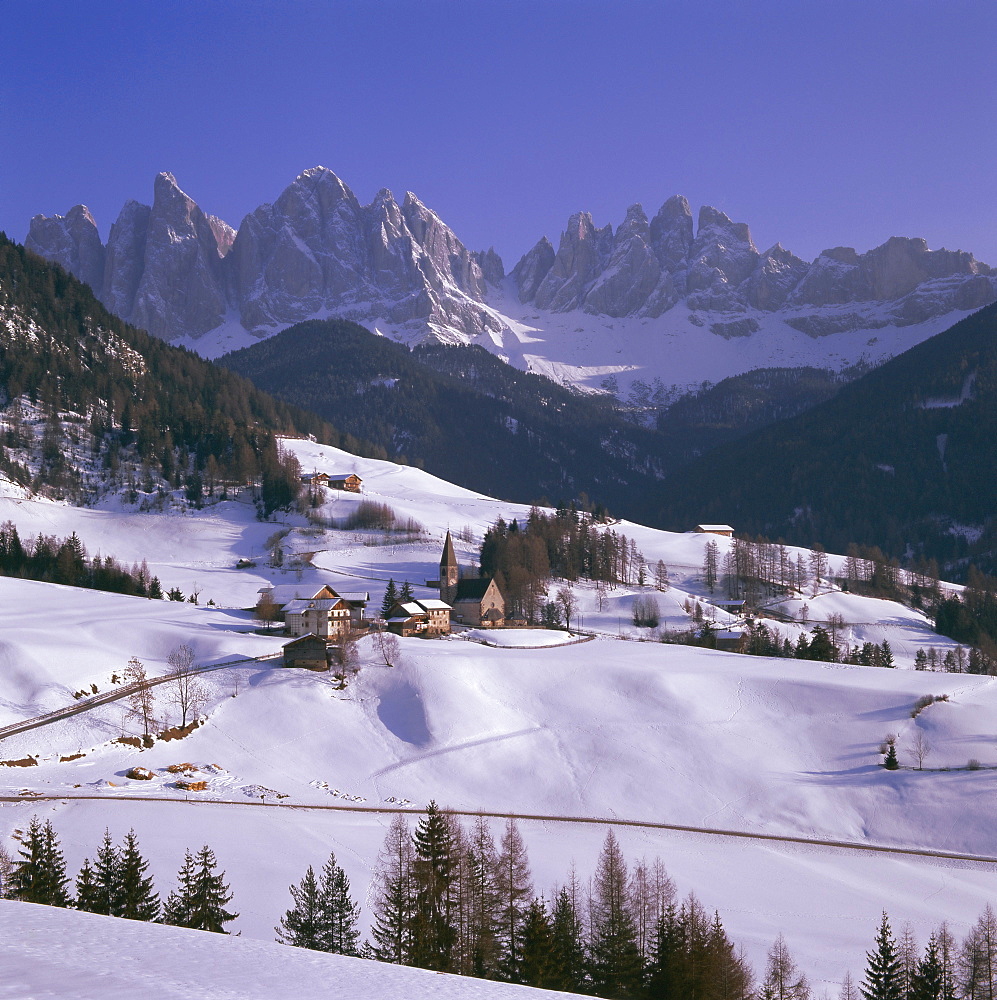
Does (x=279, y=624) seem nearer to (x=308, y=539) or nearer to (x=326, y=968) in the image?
(x=308, y=539)

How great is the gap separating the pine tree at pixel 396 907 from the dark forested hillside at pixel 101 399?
10384cm

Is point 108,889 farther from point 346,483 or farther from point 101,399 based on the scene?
point 101,399

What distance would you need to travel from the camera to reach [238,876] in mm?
35281

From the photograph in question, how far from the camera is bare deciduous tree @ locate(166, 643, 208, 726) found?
5775cm

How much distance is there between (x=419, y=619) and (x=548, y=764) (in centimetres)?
2815

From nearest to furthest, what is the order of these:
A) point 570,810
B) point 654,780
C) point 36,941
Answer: point 36,941, point 570,810, point 654,780

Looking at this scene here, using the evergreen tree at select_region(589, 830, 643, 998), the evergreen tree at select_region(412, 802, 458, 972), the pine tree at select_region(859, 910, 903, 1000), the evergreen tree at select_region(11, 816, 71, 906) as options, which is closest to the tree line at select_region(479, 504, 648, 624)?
the evergreen tree at select_region(412, 802, 458, 972)

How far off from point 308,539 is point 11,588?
41.4 meters

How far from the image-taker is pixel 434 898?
29781mm

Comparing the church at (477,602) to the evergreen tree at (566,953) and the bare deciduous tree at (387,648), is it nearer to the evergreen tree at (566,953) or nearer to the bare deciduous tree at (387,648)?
the bare deciduous tree at (387,648)

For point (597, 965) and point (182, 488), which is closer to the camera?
point (597, 965)

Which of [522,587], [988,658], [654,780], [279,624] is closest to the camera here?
[654,780]

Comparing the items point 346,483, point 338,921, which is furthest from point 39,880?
point 346,483

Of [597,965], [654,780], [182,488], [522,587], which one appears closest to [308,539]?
[182,488]
